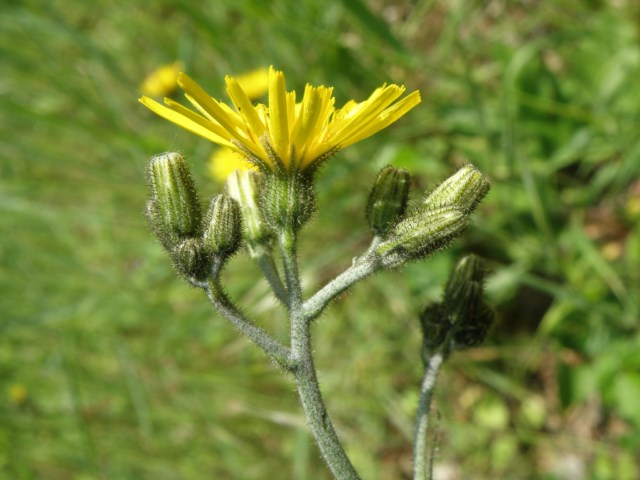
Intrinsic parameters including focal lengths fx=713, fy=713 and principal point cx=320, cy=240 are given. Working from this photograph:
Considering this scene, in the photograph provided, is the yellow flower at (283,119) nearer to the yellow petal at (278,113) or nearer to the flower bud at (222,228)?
the yellow petal at (278,113)

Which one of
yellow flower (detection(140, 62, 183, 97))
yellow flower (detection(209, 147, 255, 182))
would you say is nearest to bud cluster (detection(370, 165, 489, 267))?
yellow flower (detection(209, 147, 255, 182))

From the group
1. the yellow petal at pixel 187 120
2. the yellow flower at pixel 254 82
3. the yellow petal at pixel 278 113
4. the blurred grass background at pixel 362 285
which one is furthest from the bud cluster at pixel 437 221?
the yellow flower at pixel 254 82

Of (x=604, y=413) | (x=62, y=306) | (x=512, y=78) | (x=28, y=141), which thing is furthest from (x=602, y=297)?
(x=28, y=141)

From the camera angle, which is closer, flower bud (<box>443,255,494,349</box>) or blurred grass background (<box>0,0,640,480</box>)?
flower bud (<box>443,255,494,349</box>)

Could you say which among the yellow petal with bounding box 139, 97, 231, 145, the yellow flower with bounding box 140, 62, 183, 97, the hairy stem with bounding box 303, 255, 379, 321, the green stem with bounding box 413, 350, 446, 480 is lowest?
the green stem with bounding box 413, 350, 446, 480

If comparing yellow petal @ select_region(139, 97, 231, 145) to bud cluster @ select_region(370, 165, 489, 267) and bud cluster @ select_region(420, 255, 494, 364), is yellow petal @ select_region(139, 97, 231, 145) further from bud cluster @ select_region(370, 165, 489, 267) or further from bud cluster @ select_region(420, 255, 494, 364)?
bud cluster @ select_region(420, 255, 494, 364)

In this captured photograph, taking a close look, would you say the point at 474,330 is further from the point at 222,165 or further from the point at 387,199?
the point at 222,165
